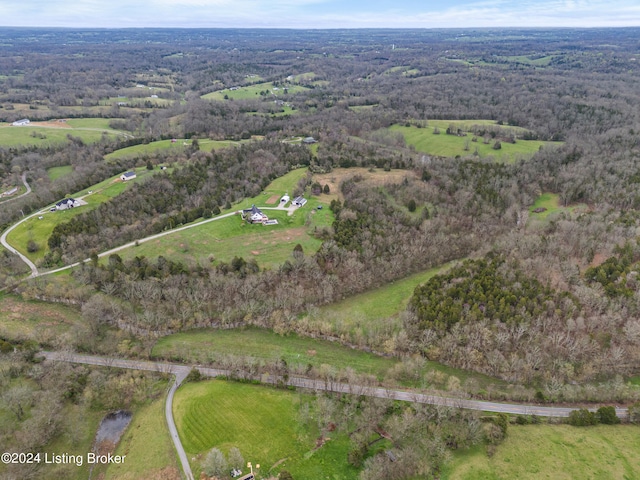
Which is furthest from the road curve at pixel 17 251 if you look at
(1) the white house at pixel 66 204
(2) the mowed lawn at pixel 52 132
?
(2) the mowed lawn at pixel 52 132

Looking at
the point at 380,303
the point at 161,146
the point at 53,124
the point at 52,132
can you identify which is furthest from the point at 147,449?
the point at 53,124

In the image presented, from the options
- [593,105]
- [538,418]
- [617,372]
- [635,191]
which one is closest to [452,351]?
[538,418]

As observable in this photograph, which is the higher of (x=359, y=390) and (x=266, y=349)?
(x=359, y=390)

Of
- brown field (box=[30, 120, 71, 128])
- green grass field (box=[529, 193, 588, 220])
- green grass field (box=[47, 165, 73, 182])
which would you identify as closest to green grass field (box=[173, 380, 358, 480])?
green grass field (box=[529, 193, 588, 220])

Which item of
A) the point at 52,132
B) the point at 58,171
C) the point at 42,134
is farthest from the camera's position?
the point at 52,132

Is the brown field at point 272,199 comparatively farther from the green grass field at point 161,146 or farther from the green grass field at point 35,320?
the green grass field at point 35,320

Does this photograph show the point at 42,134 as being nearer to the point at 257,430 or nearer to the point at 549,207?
the point at 257,430
